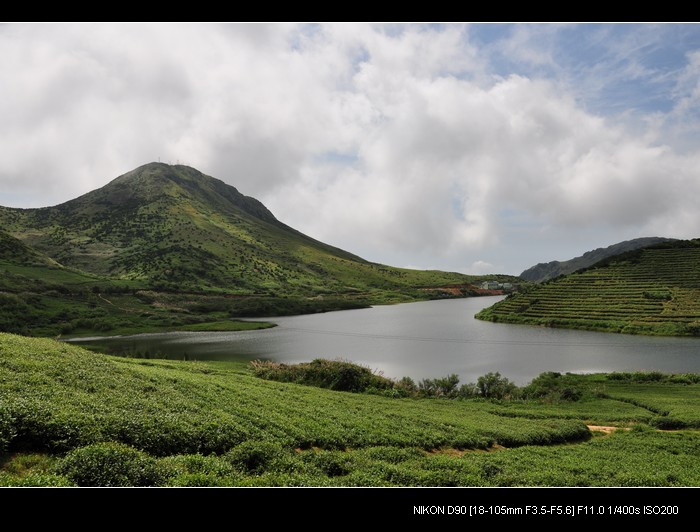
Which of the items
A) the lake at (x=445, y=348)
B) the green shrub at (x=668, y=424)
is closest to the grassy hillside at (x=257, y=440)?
the green shrub at (x=668, y=424)

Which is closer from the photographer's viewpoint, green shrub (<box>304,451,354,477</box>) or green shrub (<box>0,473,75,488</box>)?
→ green shrub (<box>0,473,75,488</box>)

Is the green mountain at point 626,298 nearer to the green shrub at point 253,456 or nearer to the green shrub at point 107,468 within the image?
the green shrub at point 253,456

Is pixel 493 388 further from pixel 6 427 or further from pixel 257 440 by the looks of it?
pixel 6 427

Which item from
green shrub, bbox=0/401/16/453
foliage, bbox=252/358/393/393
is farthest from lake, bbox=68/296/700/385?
green shrub, bbox=0/401/16/453

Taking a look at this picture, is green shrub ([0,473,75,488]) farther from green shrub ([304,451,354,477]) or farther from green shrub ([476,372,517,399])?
green shrub ([476,372,517,399])

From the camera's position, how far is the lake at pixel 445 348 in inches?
2751

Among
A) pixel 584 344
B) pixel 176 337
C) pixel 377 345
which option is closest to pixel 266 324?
pixel 176 337

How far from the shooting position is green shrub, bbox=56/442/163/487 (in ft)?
37.1

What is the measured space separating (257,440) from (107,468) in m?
7.78

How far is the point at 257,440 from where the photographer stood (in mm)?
18578

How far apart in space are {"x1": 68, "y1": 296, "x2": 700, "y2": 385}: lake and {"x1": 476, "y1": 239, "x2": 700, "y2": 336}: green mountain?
6861 millimetres

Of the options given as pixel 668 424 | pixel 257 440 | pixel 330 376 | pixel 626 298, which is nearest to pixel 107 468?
pixel 257 440

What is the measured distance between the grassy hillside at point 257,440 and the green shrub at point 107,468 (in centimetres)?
3
